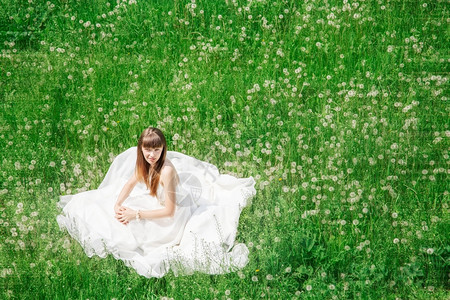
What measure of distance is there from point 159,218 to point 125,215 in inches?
12.2

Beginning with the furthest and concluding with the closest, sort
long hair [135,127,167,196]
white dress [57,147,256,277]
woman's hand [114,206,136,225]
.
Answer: woman's hand [114,206,136,225], long hair [135,127,167,196], white dress [57,147,256,277]

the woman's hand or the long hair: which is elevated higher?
the long hair

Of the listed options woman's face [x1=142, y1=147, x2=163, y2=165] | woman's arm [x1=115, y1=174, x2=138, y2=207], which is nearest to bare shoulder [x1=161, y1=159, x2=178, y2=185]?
woman's face [x1=142, y1=147, x2=163, y2=165]

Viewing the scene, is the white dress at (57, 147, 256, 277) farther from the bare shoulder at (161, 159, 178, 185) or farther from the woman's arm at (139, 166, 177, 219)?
the bare shoulder at (161, 159, 178, 185)

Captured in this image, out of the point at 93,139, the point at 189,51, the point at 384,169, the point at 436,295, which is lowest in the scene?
the point at 436,295

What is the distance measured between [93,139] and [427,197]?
3410 millimetres

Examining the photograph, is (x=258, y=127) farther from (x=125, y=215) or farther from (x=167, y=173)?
(x=125, y=215)

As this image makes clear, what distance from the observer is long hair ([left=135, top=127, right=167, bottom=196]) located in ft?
15.3

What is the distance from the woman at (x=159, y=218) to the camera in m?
4.48

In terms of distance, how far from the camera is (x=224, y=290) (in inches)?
159

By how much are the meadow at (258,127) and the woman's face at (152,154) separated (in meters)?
0.90

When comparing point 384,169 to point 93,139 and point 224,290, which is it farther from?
point 93,139

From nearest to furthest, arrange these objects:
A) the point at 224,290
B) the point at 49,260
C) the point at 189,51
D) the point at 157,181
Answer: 1. the point at 224,290
2. the point at 49,260
3. the point at 157,181
4. the point at 189,51

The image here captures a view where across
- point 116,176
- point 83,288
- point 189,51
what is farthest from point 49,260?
point 189,51
